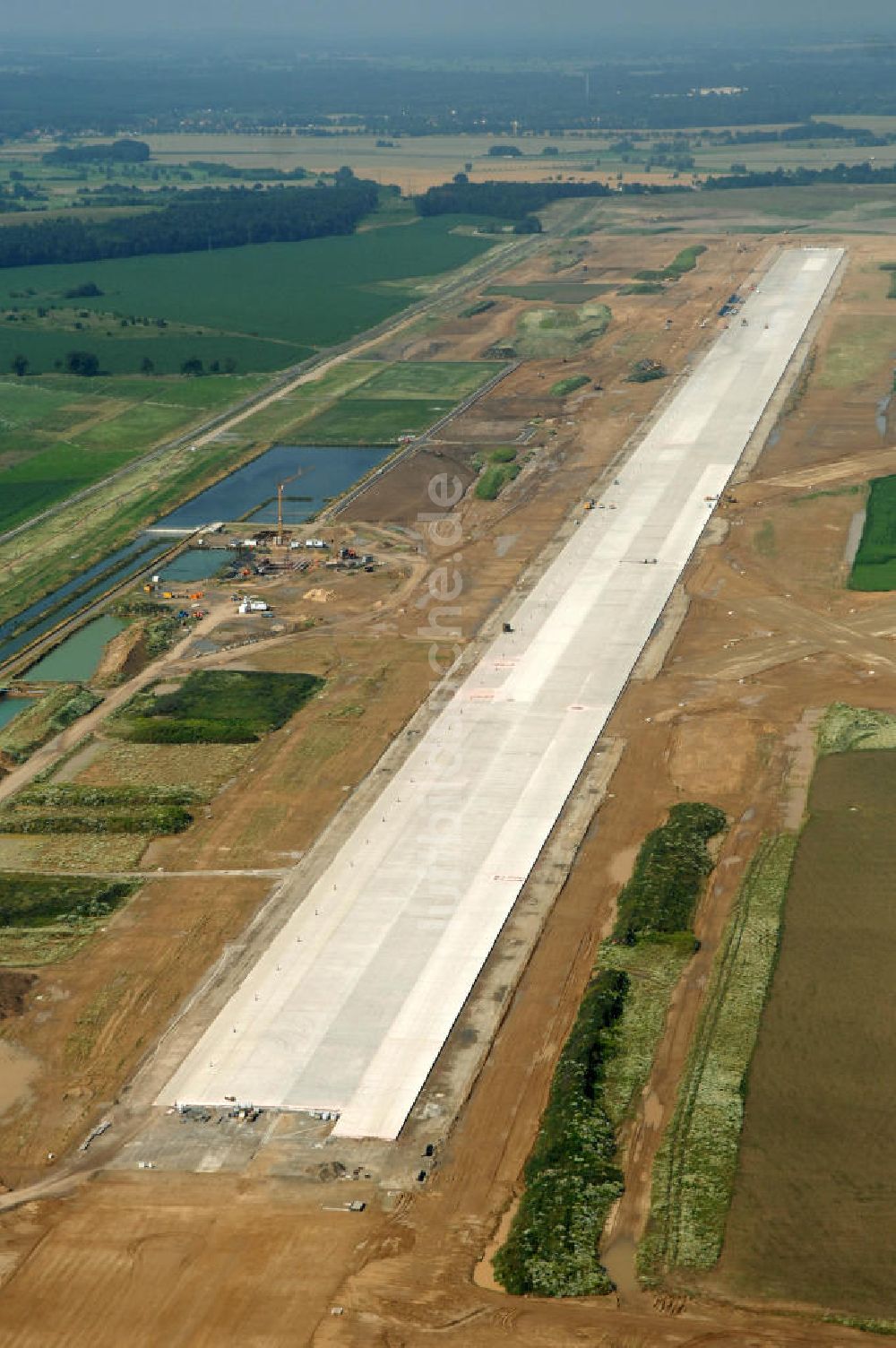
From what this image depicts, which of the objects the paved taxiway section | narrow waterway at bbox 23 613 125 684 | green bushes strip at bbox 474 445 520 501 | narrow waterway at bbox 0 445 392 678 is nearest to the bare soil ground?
green bushes strip at bbox 474 445 520 501

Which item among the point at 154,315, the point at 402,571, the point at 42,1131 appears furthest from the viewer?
the point at 154,315

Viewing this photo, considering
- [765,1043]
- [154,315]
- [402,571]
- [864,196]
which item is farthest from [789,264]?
[765,1043]

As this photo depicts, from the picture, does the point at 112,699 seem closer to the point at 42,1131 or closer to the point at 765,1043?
the point at 42,1131

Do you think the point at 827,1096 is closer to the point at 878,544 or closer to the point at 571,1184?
the point at 571,1184

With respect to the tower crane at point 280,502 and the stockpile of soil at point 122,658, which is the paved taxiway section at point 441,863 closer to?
the stockpile of soil at point 122,658

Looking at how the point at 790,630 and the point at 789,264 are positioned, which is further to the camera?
the point at 789,264

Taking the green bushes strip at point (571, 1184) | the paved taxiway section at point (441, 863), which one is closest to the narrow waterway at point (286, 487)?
the paved taxiway section at point (441, 863)
